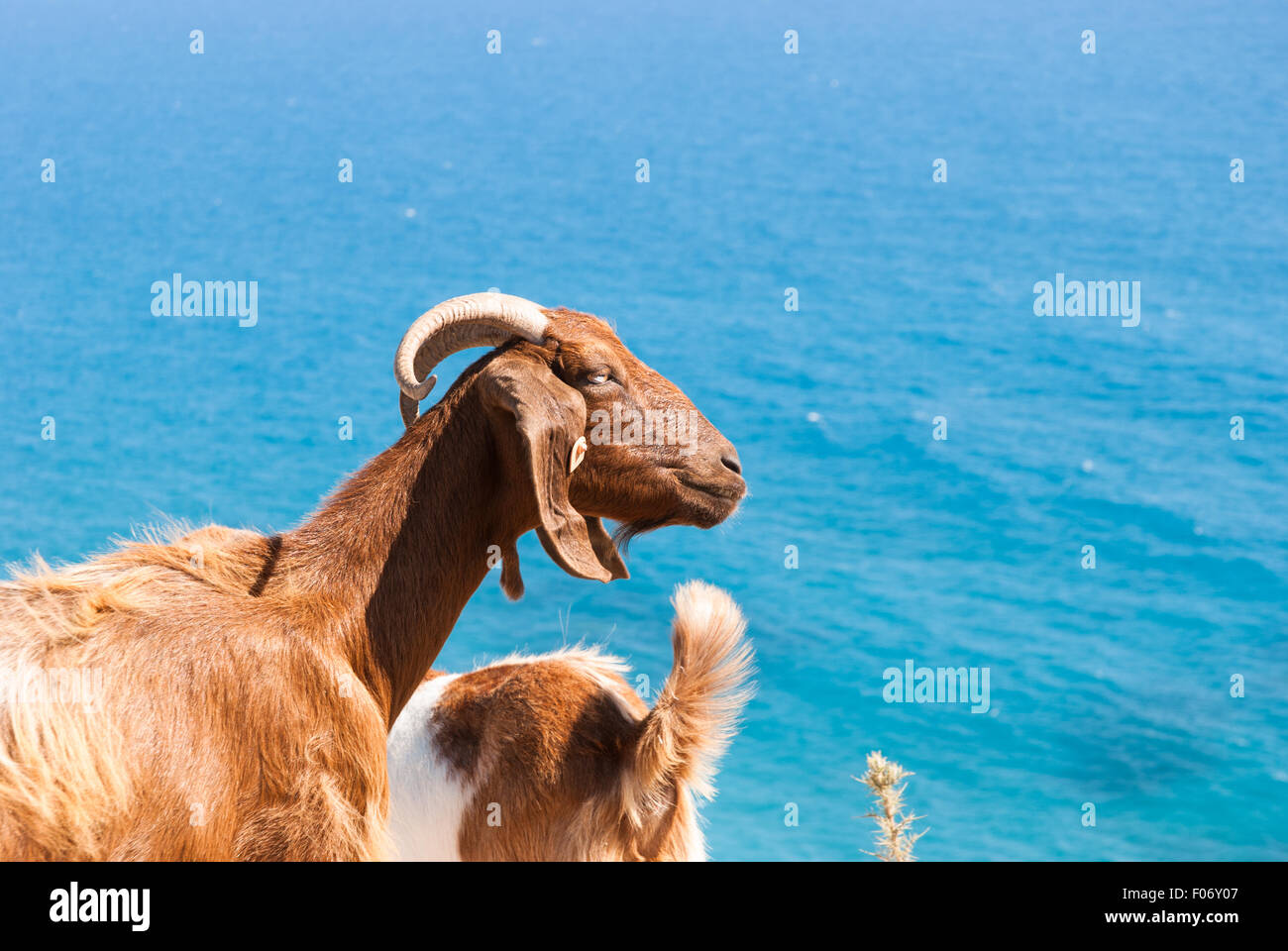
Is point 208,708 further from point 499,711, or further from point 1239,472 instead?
point 1239,472

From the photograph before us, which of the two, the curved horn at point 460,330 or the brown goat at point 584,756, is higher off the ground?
the curved horn at point 460,330
